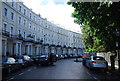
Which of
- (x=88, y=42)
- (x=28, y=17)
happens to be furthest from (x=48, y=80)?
(x=28, y=17)

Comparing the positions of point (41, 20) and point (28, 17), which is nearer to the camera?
point (28, 17)

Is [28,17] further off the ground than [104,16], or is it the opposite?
[28,17]

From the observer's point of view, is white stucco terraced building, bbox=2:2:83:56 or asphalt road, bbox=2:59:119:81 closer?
asphalt road, bbox=2:59:119:81

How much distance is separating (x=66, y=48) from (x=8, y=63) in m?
67.3

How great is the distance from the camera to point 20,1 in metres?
37.3

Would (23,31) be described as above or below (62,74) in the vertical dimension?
above

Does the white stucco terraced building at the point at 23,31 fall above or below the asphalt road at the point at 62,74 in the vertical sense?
above

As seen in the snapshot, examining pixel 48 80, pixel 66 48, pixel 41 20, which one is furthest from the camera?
pixel 66 48

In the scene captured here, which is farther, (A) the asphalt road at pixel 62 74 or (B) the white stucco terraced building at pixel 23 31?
(B) the white stucco terraced building at pixel 23 31

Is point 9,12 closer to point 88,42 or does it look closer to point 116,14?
point 88,42

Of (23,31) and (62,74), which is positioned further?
(23,31)

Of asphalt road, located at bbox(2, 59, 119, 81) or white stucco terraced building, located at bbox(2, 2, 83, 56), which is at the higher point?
white stucco terraced building, located at bbox(2, 2, 83, 56)

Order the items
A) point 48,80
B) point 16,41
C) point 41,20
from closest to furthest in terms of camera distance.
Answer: point 48,80 → point 16,41 → point 41,20

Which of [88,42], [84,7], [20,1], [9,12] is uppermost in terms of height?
[20,1]
